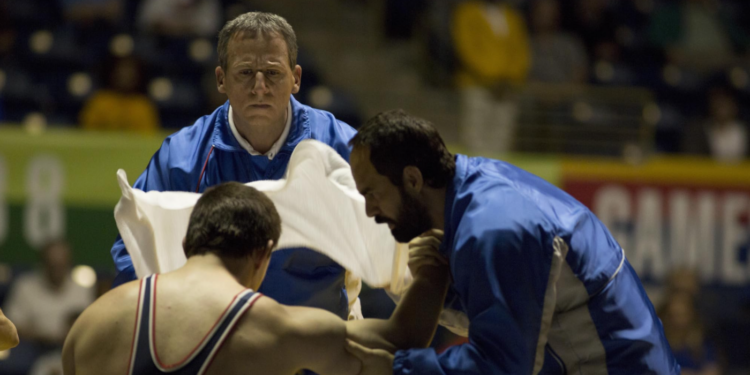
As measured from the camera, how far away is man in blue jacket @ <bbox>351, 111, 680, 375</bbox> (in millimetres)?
2494

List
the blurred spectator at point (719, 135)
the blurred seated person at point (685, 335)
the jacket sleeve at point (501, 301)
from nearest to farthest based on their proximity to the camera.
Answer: the jacket sleeve at point (501, 301) → the blurred seated person at point (685, 335) → the blurred spectator at point (719, 135)

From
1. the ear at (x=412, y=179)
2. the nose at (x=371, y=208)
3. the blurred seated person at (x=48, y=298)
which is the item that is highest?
the ear at (x=412, y=179)

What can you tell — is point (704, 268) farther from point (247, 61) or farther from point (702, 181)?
point (247, 61)

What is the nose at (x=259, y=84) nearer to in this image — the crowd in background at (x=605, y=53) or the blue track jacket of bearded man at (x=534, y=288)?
the blue track jacket of bearded man at (x=534, y=288)

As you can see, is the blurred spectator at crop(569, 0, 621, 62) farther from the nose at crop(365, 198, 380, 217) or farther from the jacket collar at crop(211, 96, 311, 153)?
the nose at crop(365, 198, 380, 217)

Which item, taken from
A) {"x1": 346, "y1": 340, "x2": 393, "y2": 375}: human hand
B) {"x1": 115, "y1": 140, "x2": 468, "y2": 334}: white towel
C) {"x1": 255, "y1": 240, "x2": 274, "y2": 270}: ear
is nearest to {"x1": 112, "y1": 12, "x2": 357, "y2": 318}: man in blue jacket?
{"x1": 115, "y1": 140, "x2": 468, "y2": 334}: white towel

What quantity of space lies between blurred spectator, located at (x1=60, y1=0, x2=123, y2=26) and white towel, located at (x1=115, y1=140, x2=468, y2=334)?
5.29 metres

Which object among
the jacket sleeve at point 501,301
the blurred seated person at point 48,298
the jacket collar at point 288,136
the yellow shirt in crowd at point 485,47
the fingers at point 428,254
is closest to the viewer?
the jacket sleeve at point 501,301

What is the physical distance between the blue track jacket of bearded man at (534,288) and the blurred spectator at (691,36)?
26.9ft

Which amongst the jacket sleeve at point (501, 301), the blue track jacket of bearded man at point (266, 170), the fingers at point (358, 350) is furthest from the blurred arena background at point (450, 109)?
the jacket sleeve at point (501, 301)

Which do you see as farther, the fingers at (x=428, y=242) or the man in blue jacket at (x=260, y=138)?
the man in blue jacket at (x=260, y=138)

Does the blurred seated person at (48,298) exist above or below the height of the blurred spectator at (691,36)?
below

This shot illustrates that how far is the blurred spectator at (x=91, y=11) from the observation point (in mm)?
8148

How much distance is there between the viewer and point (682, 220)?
8.20 meters
